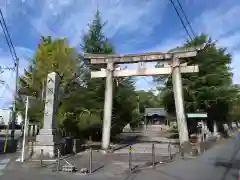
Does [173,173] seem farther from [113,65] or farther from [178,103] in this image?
[113,65]

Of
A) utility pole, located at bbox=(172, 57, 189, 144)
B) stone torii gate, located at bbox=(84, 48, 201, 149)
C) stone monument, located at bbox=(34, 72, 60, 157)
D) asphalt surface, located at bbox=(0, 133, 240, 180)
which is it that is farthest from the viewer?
stone torii gate, located at bbox=(84, 48, 201, 149)

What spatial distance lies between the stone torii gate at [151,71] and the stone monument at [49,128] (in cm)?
452

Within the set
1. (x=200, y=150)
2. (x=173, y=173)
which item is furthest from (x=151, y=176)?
(x=200, y=150)

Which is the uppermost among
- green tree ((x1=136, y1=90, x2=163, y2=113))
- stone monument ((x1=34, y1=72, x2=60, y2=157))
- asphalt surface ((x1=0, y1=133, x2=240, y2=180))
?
green tree ((x1=136, y1=90, x2=163, y2=113))

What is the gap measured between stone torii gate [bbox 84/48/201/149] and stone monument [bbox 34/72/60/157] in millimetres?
4518

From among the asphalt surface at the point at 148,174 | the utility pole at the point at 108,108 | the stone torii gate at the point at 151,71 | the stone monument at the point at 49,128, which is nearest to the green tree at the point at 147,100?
the stone torii gate at the point at 151,71

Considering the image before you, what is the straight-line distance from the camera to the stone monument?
15.1 m

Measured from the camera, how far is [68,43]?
33.7 meters

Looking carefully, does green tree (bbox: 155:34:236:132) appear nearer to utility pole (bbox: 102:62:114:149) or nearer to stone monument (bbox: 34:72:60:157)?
utility pole (bbox: 102:62:114:149)

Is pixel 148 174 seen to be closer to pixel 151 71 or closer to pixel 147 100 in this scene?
pixel 151 71

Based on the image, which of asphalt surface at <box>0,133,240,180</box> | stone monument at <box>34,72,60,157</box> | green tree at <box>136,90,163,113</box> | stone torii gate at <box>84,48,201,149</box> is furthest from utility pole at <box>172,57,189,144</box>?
green tree at <box>136,90,163,113</box>

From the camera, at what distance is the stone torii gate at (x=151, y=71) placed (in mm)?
19422

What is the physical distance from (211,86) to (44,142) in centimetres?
2080

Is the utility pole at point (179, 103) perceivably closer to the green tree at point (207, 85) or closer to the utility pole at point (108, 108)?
the utility pole at point (108, 108)
